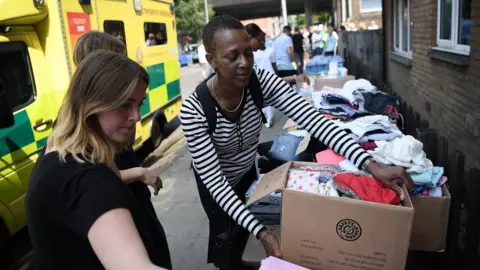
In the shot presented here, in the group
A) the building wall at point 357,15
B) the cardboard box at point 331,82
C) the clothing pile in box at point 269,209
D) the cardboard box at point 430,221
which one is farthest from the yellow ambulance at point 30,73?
the building wall at point 357,15

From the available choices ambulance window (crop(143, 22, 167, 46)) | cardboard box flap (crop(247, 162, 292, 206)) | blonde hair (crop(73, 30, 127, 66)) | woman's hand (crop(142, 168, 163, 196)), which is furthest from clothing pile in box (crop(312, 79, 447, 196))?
ambulance window (crop(143, 22, 167, 46))

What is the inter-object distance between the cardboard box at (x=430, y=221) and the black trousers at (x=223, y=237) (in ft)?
2.92

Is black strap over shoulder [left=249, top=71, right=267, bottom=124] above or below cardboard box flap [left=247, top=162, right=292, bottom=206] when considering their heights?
above

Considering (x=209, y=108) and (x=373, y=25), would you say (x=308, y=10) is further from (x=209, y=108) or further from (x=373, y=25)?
(x=209, y=108)

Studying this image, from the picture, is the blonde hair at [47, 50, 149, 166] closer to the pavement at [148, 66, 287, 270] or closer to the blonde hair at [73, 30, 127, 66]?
the blonde hair at [73, 30, 127, 66]

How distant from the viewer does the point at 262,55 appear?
24.6 feet

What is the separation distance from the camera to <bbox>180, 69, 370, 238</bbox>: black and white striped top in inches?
75.5

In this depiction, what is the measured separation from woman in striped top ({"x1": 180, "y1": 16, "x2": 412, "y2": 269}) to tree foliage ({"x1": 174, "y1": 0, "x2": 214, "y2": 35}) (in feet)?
126

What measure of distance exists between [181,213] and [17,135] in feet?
6.37

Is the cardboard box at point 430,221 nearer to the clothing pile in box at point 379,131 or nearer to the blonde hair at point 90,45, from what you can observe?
the clothing pile in box at point 379,131

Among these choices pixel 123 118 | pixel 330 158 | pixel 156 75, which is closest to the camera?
pixel 123 118

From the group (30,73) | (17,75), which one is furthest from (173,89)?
(17,75)

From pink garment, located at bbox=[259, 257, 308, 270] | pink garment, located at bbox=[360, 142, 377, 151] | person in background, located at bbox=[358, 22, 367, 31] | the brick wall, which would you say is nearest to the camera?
pink garment, located at bbox=[259, 257, 308, 270]

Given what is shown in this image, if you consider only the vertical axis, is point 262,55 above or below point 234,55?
below
